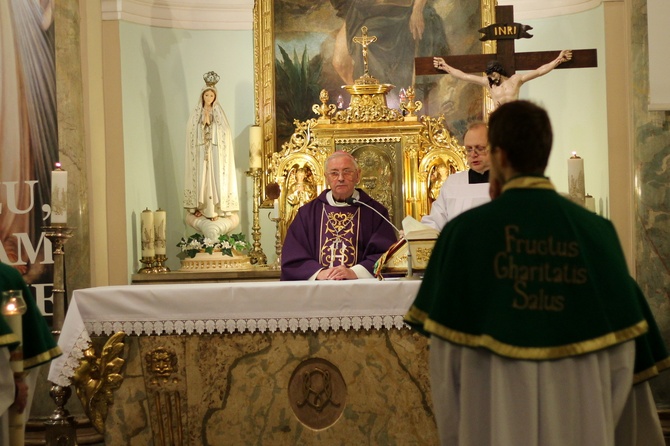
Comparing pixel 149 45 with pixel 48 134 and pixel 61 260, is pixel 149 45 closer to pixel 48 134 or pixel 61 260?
pixel 48 134

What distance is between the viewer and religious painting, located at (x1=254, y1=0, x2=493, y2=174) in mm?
9648

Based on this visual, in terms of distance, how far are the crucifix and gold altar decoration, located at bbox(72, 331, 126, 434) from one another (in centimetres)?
361

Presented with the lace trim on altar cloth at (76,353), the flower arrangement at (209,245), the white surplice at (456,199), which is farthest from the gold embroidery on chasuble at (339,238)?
the flower arrangement at (209,245)

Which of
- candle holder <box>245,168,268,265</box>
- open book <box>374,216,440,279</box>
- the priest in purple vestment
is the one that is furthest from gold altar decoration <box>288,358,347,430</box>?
candle holder <box>245,168,268,265</box>

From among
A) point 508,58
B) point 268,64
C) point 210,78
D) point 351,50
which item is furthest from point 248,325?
point 351,50

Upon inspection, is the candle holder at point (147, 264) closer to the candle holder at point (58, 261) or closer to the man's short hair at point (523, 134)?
the candle holder at point (58, 261)

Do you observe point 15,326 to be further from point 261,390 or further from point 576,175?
point 576,175

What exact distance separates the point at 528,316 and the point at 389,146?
5.99 m

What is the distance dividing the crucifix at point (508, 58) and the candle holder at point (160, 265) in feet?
9.66

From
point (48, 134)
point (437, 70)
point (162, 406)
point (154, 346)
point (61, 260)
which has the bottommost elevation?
point (162, 406)

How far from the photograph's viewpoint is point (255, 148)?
928 centimetres

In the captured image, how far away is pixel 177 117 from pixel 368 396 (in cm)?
522

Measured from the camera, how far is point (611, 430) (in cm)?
300

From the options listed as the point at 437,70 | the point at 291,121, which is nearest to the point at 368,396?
the point at 437,70
